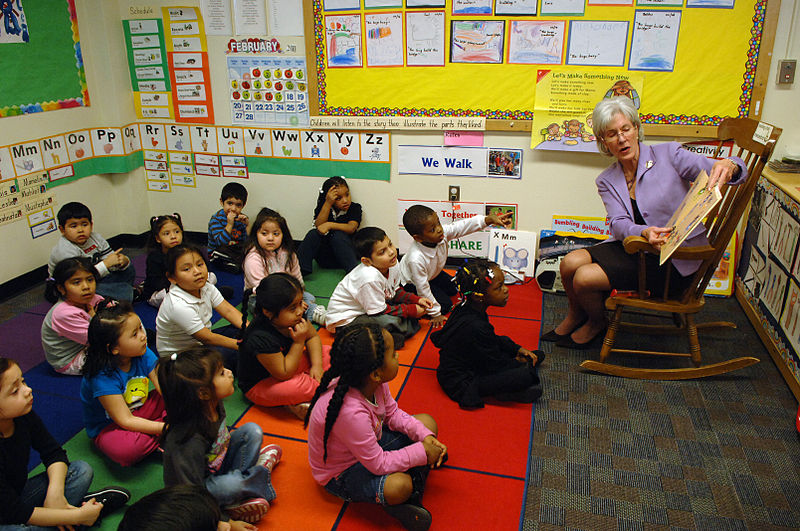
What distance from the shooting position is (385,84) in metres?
3.86

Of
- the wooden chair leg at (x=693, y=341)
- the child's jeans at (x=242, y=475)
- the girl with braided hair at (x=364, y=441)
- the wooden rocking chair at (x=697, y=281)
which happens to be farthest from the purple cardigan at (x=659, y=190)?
the child's jeans at (x=242, y=475)

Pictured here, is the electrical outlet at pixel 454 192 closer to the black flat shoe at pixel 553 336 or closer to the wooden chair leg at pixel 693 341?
the black flat shoe at pixel 553 336

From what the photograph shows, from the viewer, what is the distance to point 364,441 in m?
1.84

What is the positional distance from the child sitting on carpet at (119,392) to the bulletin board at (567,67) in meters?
2.29

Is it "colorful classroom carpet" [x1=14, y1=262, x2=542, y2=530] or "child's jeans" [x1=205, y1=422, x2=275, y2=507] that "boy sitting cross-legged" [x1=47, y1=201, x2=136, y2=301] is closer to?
"colorful classroom carpet" [x1=14, y1=262, x2=542, y2=530]

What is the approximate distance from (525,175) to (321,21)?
169 cm

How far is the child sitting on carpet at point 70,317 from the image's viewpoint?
8.79 feet

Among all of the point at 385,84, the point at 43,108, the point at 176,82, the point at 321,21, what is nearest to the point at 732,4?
the point at 385,84

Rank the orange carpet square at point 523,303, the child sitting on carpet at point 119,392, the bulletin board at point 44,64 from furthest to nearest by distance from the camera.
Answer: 1. the bulletin board at point 44,64
2. the orange carpet square at point 523,303
3. the child sitting on carpet at point 119,392

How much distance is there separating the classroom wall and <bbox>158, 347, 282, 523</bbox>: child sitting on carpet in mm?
2457

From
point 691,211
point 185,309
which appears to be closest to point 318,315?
point 185,309

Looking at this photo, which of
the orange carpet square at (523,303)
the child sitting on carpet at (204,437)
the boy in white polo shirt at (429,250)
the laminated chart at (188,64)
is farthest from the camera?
the laminated chart at (188,64)

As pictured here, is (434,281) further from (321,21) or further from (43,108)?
(43,108)

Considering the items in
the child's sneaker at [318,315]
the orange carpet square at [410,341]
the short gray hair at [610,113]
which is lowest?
the orange carpet square at [410,341]
